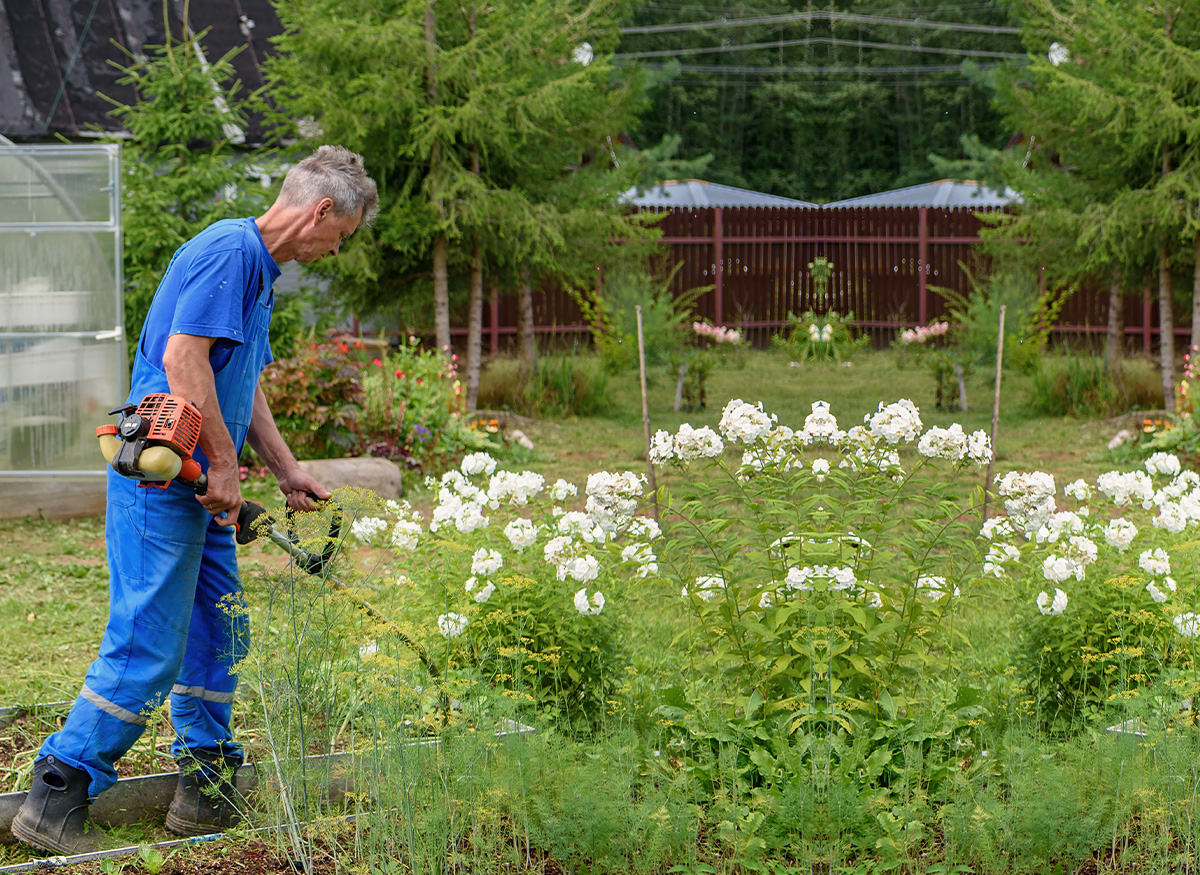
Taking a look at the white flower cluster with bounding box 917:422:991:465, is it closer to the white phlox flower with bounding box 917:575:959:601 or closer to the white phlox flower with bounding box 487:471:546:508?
the white phlox flower with bounding box 917:575:959:601

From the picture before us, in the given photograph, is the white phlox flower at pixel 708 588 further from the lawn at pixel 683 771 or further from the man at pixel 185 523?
the man at pixel 185 523

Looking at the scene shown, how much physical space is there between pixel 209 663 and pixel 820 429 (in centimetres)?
178

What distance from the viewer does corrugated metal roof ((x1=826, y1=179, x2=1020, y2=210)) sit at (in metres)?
19.3

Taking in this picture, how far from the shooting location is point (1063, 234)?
11.3 metres

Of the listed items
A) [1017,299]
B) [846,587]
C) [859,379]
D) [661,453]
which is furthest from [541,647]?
[1017,299]

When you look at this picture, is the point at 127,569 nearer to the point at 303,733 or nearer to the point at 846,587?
the point at 303,733

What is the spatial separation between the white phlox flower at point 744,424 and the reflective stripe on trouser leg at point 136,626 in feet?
4.54

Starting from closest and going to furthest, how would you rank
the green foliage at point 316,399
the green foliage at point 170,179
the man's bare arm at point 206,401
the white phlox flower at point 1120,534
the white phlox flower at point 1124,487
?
1. the man's bare arm at point 206,401
2. the white phlox flower at point 1120,534
3. the white phlox flower at point 1124,487
4. the green foliage at point 316,399
5. the green foliage at point 170,179

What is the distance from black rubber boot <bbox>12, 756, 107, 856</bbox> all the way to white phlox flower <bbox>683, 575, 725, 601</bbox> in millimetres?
1653

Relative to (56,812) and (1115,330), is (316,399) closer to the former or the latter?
(56,812)

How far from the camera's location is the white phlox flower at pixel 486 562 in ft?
10.8

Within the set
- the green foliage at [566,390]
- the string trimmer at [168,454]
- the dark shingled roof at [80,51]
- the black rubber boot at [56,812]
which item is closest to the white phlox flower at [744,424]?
the string trimmer at [168,454]

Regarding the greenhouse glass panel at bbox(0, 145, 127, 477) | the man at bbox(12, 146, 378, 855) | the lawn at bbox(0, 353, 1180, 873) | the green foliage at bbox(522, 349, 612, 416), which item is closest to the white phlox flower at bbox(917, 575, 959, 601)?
the lawn at bbox(0, 353, 1180, 873)

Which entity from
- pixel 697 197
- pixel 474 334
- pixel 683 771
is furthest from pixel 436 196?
pixel 697 197
